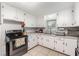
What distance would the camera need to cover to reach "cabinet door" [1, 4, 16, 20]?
195 cm

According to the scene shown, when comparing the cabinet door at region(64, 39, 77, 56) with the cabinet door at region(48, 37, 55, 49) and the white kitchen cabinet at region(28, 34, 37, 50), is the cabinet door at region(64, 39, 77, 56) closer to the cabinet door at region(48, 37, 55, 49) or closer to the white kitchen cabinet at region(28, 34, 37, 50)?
the cabinet door at region(48, 37, 55, 49)

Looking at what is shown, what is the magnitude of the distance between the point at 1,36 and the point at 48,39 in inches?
82.5

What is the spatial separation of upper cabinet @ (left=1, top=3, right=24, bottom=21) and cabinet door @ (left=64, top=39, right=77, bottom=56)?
223cm

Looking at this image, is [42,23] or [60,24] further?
[42,23]

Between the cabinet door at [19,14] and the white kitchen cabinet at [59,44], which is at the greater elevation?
the cabinet door at [19,14]

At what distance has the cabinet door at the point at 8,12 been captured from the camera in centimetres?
195

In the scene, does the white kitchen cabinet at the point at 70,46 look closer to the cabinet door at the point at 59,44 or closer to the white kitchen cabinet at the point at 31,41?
the cabinet door at the point at 59,44

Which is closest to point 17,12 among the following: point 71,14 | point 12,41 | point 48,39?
point 12,41

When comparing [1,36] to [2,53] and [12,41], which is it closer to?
[12,41]

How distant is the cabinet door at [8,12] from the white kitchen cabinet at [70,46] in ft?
7.53

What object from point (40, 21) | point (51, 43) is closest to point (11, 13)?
point (40, 21)

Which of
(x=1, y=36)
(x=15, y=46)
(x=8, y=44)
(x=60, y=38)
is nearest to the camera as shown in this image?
(x=1, y=36)

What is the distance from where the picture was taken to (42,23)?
156 inches

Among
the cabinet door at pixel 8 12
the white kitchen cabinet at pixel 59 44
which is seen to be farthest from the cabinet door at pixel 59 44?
the cabinet door at pixel 8 12
